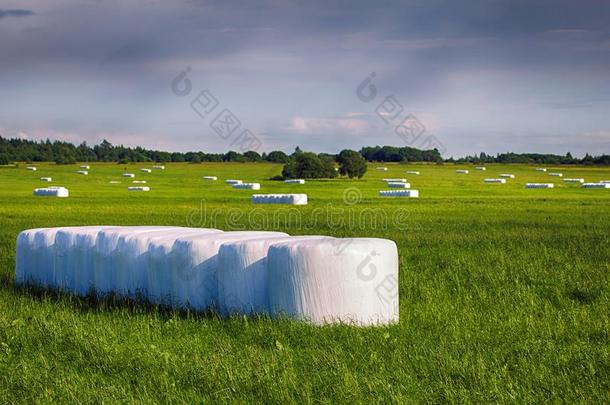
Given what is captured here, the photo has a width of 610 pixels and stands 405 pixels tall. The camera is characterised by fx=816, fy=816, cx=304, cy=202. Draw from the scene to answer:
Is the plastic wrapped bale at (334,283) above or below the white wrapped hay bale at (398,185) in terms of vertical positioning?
above

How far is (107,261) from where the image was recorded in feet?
48.3

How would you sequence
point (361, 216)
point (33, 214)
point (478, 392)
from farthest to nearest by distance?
point (33, 214)
point (361, 216)
point (478, 392)

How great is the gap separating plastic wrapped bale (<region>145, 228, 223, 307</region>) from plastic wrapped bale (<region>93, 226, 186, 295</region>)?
0.90 m

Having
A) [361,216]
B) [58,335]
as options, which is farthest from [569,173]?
[58,335]

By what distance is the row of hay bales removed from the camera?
1134 centimetres

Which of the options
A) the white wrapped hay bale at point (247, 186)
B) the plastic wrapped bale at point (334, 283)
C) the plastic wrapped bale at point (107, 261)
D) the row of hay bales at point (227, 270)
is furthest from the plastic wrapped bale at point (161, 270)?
the white wrapped hay bale at point (247, 186)

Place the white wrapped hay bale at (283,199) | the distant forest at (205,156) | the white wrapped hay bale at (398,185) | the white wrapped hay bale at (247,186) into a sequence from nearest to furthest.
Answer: the white wrapped hay bale at (283,199), the white wrapped hay bale at (398,185), the white wrapped hay bale at (247,186), the distant forest at (205,156)

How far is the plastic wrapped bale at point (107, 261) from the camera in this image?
1455 cm

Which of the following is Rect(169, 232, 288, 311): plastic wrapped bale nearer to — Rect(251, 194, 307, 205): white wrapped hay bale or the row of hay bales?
the row of hay bales

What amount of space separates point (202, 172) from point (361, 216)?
3139 inches

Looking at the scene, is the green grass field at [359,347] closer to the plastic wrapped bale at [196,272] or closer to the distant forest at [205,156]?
the plastic wrapped bale at [196,272]

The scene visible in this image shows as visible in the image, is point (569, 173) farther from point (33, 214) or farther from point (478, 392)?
point (478, 392)

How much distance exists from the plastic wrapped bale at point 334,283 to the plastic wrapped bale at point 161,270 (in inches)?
92.4

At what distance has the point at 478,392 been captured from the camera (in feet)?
26.6
